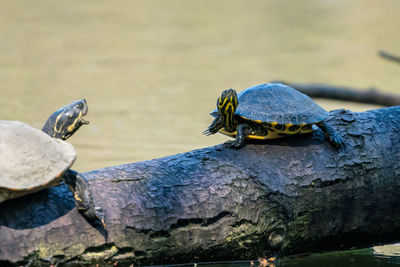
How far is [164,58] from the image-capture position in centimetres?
862

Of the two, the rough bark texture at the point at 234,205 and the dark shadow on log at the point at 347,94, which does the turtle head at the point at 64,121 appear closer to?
the rough bark texture at the point at 234,205

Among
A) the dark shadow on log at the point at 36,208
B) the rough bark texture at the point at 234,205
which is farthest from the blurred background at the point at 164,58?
the dark shadow on log at the point at 36,208

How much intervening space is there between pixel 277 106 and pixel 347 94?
0.63m

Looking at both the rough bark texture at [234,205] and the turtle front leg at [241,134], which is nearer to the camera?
the rough bark texture at [234,205]

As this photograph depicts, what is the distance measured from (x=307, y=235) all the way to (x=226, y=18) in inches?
356

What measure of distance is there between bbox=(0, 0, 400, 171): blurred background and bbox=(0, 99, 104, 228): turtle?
2.54m

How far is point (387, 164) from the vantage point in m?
2.83

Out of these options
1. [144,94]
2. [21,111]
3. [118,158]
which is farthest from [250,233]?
[144,94]

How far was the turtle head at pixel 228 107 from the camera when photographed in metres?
2.69

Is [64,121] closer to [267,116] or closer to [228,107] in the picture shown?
[228,107]

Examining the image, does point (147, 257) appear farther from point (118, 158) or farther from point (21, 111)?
point (21, 111)

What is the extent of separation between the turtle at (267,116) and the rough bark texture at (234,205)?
57 mm

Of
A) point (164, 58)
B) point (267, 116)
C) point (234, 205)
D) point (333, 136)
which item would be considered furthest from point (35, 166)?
point (164, 58)

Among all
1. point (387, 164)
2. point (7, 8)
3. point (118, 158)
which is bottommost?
point (118, 158)
